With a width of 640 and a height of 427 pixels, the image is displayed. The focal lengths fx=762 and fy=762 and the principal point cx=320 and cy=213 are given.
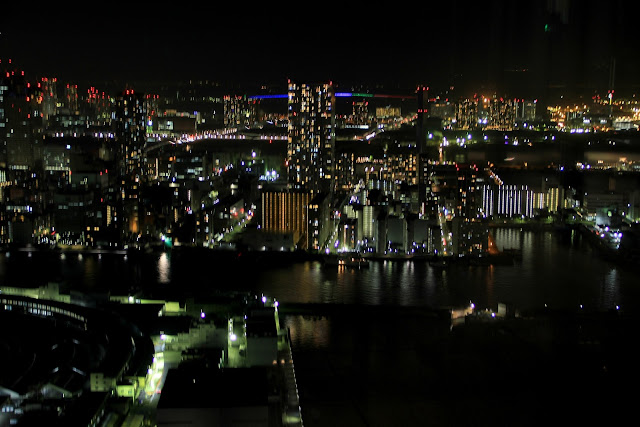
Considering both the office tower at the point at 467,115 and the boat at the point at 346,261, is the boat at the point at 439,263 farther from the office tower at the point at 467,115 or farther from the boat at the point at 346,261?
the office tower at the point at 467,115

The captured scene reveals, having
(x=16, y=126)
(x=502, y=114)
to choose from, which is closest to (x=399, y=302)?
(x=16, y=126)

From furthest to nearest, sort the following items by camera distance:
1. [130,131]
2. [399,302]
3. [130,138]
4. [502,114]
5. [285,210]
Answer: [502,114], [130,131], [130,138], [285,210], [399,302]

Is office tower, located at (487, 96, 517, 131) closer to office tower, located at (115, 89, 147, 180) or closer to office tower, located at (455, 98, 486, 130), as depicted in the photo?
office tower, located at (455, 98, 486, 130)

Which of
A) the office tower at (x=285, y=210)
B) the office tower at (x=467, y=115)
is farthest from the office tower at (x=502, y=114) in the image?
the office tower at (x=285, y=210)

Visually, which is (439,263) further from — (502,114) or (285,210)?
(502,114)

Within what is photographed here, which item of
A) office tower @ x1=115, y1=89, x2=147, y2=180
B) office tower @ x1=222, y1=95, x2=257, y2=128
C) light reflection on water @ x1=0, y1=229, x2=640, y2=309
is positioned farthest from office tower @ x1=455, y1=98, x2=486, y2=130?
light reflection on water @ x1=0, y1=229, x2=640, y2=309

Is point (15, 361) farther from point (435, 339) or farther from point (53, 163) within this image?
point (53, 163)

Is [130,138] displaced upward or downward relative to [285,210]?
upward

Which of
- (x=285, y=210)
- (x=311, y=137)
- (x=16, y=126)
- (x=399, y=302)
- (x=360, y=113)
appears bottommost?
(x=399, y=302)
